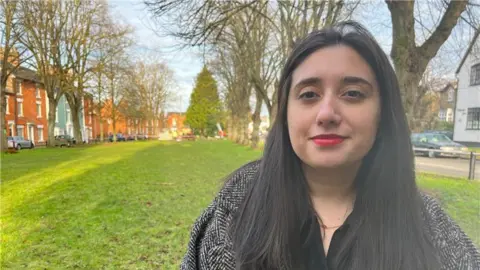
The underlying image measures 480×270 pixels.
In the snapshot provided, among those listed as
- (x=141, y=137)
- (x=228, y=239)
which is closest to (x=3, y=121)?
(x=228, y=239)

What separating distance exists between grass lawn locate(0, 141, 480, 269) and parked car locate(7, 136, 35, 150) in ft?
8.11

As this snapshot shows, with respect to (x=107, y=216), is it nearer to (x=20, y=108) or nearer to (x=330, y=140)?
(x=330, y=140)

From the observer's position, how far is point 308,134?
1.00 meters

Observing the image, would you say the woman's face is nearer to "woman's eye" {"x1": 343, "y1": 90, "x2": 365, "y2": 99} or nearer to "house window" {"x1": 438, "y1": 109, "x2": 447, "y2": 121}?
"woman's eye" {"x1": 343, "y1": 90, "x2": 365, "y2": 99}

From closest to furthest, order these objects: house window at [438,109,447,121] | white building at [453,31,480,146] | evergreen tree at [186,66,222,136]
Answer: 1. white building at [453,31,480,146]
2. house window at [438,109,447,121]
3. evergreen tree at [186,66,222,136]

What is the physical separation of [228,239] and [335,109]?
23.0 inches

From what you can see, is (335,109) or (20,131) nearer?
(335,109)

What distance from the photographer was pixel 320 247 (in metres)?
1.06

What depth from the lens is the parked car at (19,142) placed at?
11922mm

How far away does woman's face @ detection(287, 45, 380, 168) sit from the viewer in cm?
97

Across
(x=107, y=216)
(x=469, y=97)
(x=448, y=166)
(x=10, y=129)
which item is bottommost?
(x=107, y=216)

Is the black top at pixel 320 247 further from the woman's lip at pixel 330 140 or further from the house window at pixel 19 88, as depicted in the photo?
the house window at pixel 19 88

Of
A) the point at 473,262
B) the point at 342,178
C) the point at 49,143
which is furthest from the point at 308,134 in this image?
the point at 49,143

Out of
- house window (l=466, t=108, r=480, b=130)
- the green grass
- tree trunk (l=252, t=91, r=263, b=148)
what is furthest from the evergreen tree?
the green grass
